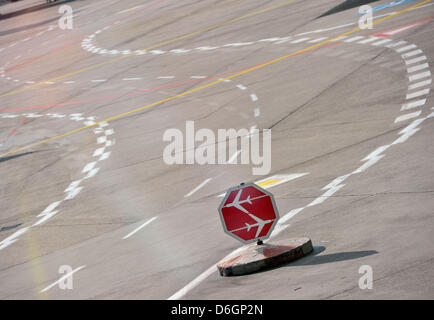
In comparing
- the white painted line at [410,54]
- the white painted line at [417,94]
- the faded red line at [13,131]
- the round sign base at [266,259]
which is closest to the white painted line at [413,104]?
the white painted line at [417,94]

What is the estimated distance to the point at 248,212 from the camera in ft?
40.3

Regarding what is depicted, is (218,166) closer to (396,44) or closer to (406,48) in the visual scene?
(406,48)

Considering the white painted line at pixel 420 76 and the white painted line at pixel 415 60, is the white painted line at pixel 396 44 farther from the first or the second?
the white painted line at pixel 420 76

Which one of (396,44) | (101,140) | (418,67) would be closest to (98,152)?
(101,140)

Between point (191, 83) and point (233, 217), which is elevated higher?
point (233, 217)

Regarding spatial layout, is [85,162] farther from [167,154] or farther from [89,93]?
[89,93]

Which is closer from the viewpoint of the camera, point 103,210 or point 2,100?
point 103,210

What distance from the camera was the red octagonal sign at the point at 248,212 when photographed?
12.1 metres

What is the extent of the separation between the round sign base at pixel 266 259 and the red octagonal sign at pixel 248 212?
29 centimetres

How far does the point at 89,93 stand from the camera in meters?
42.0

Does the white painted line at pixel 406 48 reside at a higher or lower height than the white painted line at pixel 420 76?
higher

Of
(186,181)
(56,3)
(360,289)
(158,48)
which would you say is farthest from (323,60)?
(56,3)

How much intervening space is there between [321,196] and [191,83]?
21690mm

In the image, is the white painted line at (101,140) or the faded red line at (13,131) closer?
the white painted line at (101,140)
